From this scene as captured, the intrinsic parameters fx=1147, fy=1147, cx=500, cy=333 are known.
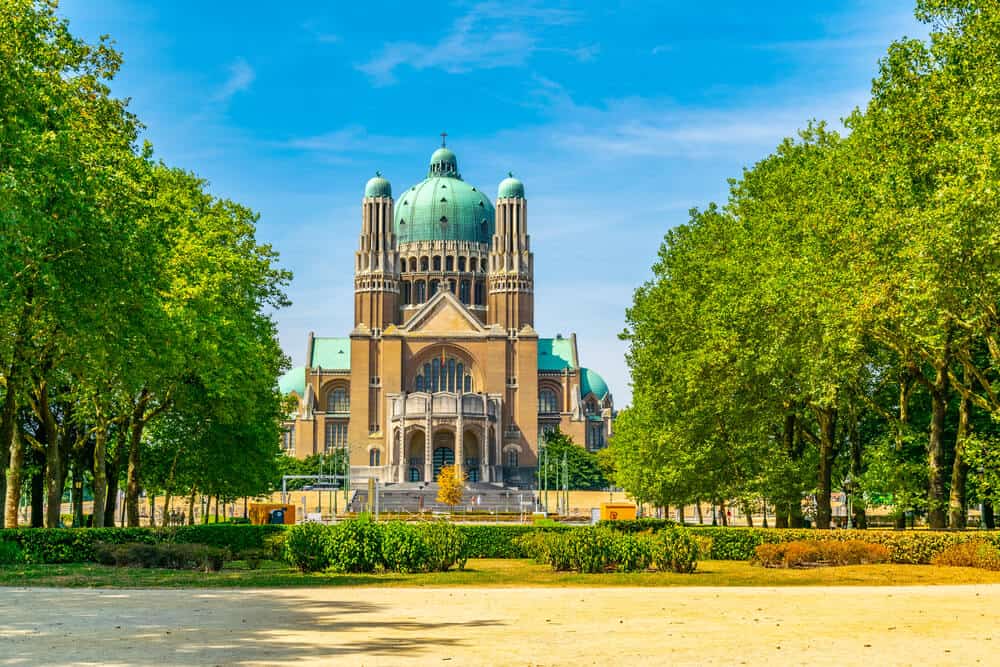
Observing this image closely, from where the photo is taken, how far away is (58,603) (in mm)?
17172

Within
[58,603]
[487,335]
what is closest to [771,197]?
[58,603]

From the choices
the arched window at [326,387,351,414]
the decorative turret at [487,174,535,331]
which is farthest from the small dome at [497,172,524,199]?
the arched window at [326,387,351,414]

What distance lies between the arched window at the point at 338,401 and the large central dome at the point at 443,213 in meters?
17.5

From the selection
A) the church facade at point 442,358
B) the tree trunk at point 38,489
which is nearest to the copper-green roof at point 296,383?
the church facade at point 442,358

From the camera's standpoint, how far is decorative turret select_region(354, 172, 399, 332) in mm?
112188

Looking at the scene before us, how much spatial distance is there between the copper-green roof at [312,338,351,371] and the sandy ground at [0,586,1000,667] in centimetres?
10655

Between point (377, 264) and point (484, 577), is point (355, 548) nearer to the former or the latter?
point (484, 577)

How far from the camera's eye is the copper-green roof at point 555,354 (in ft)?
403

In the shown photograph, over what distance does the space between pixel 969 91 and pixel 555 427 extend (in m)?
94.9

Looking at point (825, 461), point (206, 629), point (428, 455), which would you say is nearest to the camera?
point (206, 629)

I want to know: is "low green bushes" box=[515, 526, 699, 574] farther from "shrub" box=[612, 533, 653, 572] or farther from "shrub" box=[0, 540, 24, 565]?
"shrub" box=[0, 540, 24, 565]

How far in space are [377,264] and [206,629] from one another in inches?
3942

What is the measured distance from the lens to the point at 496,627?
1477 cm

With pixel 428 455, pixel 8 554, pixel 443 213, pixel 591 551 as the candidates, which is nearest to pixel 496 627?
pixel 591 551
